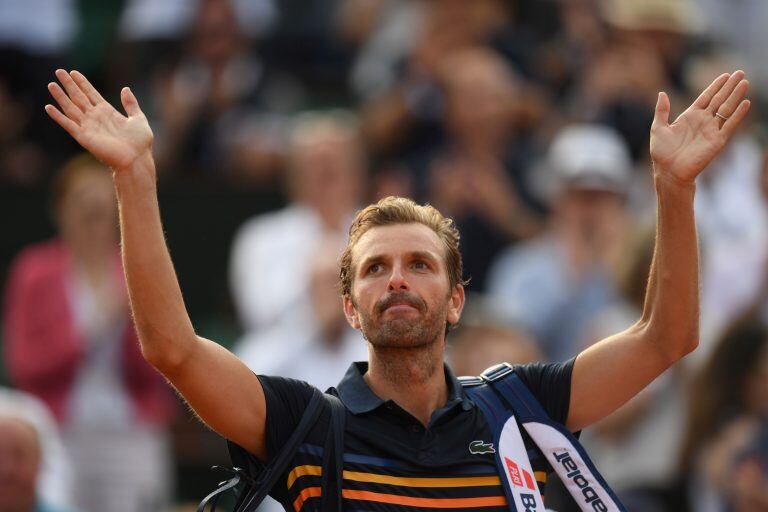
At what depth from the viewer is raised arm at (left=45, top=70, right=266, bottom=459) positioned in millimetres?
4250

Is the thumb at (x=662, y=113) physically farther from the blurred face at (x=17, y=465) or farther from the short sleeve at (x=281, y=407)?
the blurred face at (x=17, y=465)

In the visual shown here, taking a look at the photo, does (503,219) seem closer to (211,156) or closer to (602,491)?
(211,156)

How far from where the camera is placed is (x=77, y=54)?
39.1ft

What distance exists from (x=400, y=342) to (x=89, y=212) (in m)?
4.46

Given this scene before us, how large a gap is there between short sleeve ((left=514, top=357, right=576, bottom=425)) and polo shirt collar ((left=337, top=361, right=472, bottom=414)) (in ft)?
0.76

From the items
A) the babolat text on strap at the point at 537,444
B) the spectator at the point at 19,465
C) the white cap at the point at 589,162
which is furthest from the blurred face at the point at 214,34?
the babolat text on strap at the point at 537,444

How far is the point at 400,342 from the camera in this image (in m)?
4.56

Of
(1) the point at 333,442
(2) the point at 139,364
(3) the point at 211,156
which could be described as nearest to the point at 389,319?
(1) the point at 333,442

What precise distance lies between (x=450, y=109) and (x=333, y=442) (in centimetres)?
594

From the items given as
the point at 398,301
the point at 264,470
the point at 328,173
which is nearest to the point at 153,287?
the point at 264,470

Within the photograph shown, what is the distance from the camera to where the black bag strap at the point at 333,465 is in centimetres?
437

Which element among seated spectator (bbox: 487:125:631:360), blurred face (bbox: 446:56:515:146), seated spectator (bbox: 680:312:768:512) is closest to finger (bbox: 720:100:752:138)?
seated spectator (bbox: 680:312:768:512)

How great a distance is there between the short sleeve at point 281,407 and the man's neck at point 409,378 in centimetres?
26

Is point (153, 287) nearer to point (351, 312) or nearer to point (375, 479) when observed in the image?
point (351, 312)
